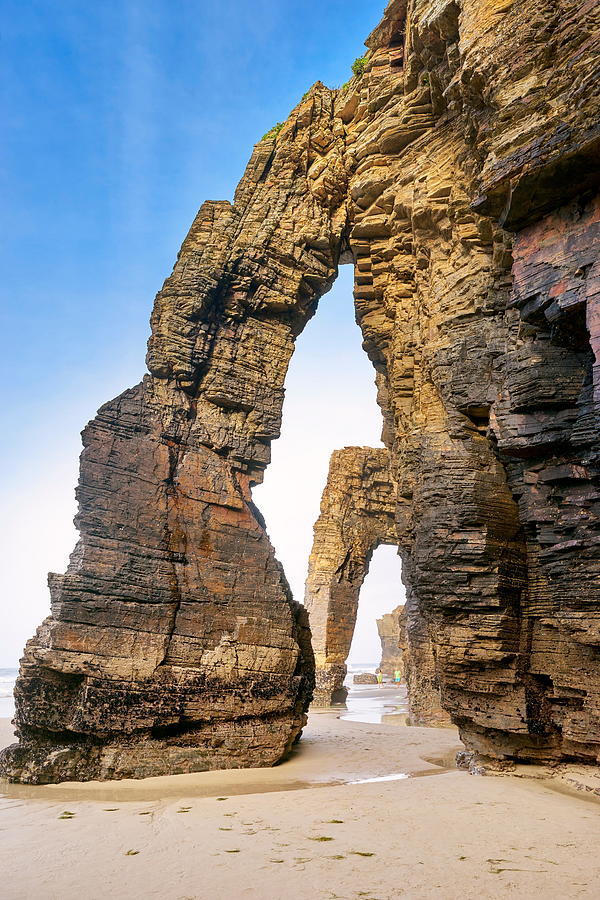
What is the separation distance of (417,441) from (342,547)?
18.4 m

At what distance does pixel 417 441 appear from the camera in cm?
1337

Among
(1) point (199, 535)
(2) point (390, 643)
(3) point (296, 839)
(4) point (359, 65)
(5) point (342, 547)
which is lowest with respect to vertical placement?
(3) point (296, 839)

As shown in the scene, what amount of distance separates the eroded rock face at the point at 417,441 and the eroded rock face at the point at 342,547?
52.1ft

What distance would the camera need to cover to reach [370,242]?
16938 millimetres

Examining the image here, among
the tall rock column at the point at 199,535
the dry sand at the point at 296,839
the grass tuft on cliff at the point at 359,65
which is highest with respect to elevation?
the grass tuft on cliff at the point at 359,65

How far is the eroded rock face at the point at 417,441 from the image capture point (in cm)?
982

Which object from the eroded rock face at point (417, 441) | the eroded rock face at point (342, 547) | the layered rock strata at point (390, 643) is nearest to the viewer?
the eroded rock face at point (417, 441)

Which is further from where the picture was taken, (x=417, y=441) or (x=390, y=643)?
(x=390, y=643)

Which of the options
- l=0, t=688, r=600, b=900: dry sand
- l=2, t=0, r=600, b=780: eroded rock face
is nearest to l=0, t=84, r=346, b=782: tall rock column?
l=2, t=0, r=600, b=780: eroded rock face

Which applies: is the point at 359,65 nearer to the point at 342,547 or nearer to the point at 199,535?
the point at 199,535

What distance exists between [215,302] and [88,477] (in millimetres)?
5988

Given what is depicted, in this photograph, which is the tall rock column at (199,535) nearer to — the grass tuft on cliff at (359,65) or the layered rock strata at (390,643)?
the grass tuft on cliff at (359,65)

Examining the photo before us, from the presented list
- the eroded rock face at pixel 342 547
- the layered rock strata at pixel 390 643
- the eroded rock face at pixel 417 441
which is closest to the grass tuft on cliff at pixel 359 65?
the eroded rock face at pixel 417 441

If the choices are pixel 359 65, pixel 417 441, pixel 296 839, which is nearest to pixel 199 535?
pixel 417 441
